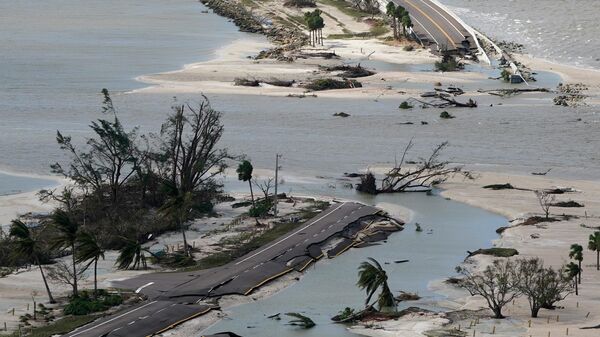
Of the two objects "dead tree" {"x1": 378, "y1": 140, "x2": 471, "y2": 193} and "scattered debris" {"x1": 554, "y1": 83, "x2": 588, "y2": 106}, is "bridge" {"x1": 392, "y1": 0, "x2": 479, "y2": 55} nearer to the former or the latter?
"scattered debris" {"x1": 554, "y1": 83, "x2": 588, "y2": 106}

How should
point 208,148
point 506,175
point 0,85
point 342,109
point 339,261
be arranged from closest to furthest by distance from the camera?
point 339,261 < point 208,148 < point 506,175 < point 342,109 < point 0,85

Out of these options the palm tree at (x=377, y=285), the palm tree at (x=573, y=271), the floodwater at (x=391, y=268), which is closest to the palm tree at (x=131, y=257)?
the floodwater at (x=391, y=268)

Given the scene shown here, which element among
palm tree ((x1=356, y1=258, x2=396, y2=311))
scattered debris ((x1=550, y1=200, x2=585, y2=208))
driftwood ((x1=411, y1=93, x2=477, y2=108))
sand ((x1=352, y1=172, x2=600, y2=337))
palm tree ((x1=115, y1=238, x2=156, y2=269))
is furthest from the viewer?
driftwood ((x1=411, y1=93, x2=477, y2=108))

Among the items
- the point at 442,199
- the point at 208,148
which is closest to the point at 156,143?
the point at 208,148

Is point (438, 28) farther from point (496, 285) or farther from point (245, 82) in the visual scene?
point (496, 285)

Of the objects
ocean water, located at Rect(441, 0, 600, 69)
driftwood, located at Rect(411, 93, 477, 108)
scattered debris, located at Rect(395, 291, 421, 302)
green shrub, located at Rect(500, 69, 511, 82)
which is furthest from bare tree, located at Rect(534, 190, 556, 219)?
ocean water, located at Rect(441, 0, 600, 69)

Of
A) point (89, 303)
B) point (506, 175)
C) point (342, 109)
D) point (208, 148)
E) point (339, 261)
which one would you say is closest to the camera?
point (89, 303)

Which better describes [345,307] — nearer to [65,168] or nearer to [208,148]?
[208,148]
